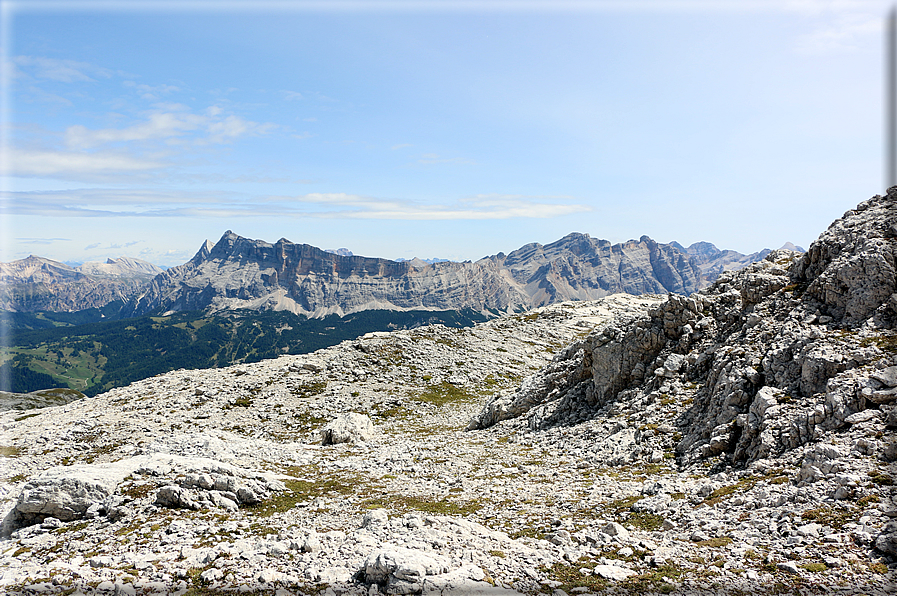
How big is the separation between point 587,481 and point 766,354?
42.9 feet

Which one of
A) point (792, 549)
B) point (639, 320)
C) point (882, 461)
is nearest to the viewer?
point (792, 549)

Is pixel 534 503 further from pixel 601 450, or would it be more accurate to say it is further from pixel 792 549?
pixel 792 549

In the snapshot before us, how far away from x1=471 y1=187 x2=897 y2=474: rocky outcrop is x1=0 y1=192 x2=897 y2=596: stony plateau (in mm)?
137

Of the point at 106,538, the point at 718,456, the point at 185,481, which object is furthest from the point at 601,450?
the point at 106,538

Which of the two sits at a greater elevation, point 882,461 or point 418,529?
point 882,461

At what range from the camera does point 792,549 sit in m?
13.3

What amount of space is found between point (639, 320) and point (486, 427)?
19.0 m

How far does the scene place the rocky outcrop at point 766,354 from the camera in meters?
20.0

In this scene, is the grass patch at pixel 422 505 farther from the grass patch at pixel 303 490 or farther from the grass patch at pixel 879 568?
the grass patch at pixel 879 568

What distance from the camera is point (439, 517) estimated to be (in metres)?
19.3

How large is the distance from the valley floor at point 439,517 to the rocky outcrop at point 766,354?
4.94 feet

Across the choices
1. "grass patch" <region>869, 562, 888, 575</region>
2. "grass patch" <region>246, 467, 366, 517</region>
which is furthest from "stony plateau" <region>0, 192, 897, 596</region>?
"grass patch" <region>246, 467, 366, 517</region>

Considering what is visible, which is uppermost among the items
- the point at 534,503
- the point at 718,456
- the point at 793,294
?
the point at 793,294

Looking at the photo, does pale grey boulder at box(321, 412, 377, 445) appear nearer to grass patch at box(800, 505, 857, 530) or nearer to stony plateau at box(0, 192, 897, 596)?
stony plateau at box(0, 192, 897, 596)
